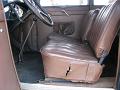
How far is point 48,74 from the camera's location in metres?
2.14

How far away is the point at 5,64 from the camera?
1.76m

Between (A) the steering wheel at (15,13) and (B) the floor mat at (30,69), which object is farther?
(A) the steering wheel at (15,13)

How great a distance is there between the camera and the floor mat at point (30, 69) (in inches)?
88.5

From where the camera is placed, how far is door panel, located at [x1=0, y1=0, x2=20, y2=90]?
66.5 inches

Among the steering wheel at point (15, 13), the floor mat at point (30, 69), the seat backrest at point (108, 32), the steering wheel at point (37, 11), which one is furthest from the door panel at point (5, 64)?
the steering wheel at point (15, 13)

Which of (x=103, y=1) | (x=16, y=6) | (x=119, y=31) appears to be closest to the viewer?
(x=119, y=31)

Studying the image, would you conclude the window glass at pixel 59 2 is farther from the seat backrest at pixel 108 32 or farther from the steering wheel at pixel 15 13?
the seat backrest at pixel 108 32

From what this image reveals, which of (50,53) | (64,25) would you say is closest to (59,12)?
(64,25)

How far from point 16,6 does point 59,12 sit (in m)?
0.85

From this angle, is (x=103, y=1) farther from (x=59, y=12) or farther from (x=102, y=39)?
(x=102, y=39)

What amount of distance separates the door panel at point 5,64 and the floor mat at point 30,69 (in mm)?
363

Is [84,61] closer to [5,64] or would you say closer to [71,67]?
[71,67]

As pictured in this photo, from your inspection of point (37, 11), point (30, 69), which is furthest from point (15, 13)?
point (30, 69)

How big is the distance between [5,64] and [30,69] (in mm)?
802
